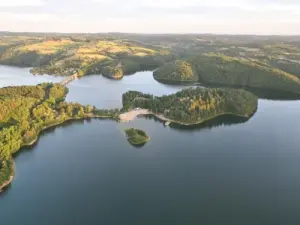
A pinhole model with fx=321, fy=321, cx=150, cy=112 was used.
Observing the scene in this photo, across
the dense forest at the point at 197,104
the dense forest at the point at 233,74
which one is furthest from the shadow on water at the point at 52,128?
the dense forest at the point at 233,74

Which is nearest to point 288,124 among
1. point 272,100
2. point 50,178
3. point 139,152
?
point 272,100

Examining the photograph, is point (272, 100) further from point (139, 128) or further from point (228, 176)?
point (228, 176)

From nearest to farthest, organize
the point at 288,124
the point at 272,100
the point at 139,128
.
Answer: the point at 139,128, the point at 288,124, the point at 272,100

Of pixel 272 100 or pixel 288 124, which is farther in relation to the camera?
pixel 272 100

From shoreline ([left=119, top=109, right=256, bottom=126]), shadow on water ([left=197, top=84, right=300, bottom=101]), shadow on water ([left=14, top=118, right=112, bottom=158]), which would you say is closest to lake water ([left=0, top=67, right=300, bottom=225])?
shadow on water ([left=14, top=118, right=112, bottom=158])

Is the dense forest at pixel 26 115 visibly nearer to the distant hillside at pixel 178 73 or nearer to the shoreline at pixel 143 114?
the shoreline at pixel 143 114

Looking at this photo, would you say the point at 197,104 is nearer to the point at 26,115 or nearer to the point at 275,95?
the point at 26,115

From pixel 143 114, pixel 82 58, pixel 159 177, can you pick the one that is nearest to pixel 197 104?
pixel 143 114
